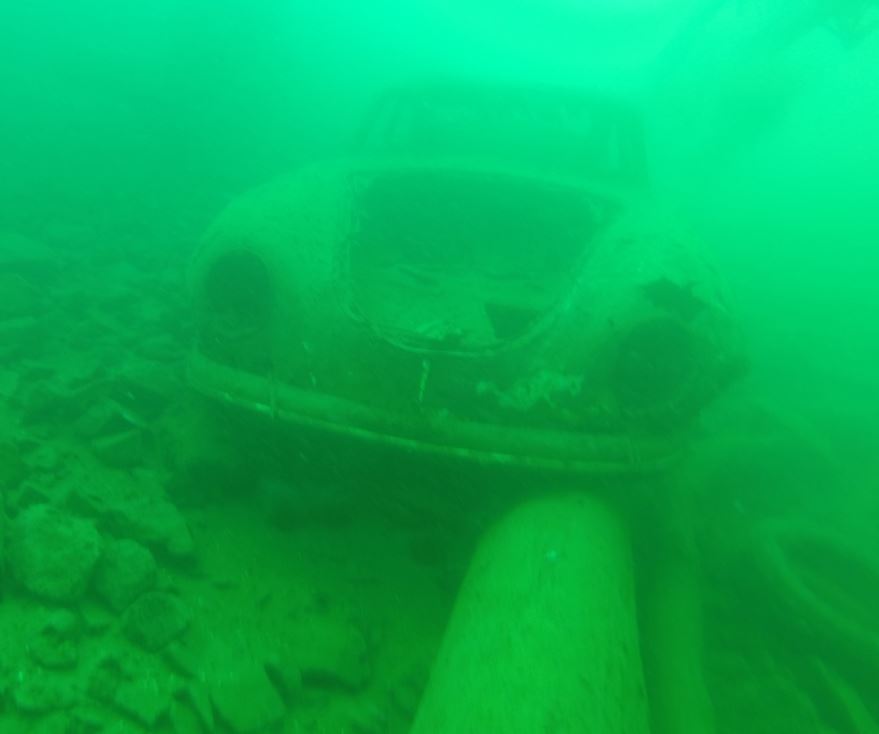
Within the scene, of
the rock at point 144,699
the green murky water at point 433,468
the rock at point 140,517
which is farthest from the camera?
the rock at point 140,517

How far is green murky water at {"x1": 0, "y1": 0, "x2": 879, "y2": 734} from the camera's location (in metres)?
2.02

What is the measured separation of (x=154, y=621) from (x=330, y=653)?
0.62 meters

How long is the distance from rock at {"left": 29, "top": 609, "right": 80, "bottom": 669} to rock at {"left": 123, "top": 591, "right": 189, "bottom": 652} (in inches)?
6.4

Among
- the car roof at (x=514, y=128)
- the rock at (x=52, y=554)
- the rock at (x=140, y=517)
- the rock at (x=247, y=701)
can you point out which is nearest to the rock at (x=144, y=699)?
the rock at (x=247, y=701)

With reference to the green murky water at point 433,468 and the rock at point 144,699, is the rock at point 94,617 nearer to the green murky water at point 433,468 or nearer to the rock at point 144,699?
the green murky water at point 433,468

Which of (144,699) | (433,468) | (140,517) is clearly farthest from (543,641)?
(140,517)

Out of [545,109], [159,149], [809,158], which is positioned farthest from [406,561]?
[809,158]

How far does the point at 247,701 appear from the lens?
204 cm

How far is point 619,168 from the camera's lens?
525 centimetres

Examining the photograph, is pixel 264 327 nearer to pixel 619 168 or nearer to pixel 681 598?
pixel 681 598

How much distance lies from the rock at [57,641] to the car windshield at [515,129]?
398cm

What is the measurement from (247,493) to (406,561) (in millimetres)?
864

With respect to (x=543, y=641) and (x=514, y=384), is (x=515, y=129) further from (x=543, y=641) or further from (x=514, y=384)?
(x=543, y=641)

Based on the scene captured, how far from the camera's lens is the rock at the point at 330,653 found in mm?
2254
